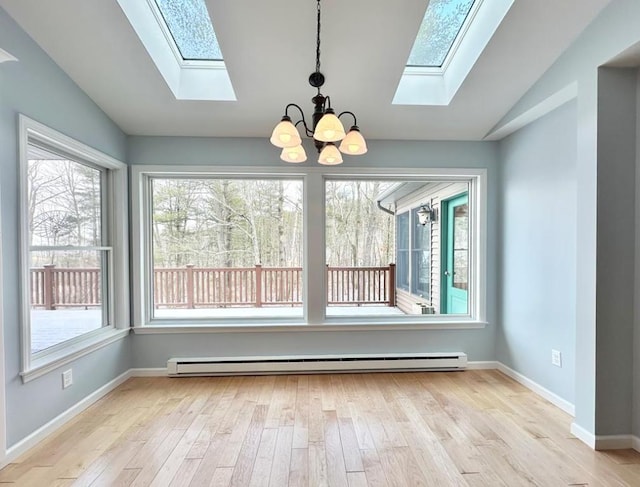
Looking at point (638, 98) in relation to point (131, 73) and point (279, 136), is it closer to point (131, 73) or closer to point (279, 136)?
point (279, 136)

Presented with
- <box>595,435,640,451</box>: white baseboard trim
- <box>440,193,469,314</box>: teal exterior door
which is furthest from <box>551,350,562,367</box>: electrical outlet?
<box>440,193,469,314</box>: teal exterior door

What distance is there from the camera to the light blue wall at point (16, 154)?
6.55ft

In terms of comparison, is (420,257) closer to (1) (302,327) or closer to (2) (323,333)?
(2) (323,333)

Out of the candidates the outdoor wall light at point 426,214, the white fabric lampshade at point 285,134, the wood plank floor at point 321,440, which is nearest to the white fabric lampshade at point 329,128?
the white fabric lampshade at point 285,134

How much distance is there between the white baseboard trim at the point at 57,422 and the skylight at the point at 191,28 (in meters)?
2.95

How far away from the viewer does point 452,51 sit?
2.71m

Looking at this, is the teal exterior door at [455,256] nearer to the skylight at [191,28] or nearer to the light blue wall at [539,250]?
the light blue wall at [539,250]

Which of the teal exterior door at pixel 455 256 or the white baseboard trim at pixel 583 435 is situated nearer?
the white baseboard trim at pixel 583 435

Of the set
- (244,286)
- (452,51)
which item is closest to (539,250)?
(452,51)

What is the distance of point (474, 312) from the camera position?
11.5 feet

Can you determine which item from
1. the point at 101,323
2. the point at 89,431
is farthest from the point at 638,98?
the point at 101,323

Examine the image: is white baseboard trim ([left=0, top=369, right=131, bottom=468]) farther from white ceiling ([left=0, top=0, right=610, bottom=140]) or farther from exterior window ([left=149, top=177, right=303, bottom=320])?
white ceiling ([left=0, top=0, right=610, bottom=140])

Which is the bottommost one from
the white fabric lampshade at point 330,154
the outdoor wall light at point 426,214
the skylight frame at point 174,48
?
the outdoor wall light at point 426,214

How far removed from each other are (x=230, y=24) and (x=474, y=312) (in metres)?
3.41
